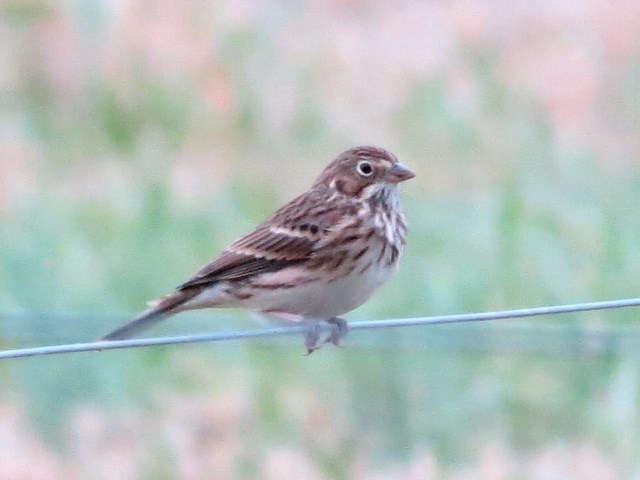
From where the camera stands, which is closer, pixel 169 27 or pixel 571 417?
pixel 571 417

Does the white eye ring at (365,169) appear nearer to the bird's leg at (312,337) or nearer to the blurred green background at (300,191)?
the bird's leg at (312,337)

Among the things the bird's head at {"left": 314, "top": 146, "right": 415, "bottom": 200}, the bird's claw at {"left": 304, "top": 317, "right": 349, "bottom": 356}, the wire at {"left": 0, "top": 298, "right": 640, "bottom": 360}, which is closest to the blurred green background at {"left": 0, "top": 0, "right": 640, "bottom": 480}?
the bird's head at {"left": 314, "top": 146, "right": 415, "bottom": 200}

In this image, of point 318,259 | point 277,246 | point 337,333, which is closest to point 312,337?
point 337,333

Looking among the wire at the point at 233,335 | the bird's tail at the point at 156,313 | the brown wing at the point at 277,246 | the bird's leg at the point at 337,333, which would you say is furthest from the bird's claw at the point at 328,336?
the wire at the point at 233,335

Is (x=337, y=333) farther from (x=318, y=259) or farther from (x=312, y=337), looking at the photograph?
(x=318, y=259)

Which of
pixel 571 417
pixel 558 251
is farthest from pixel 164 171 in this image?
pixel 571 417

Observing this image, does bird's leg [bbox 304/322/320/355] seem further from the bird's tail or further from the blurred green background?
the blurred green background

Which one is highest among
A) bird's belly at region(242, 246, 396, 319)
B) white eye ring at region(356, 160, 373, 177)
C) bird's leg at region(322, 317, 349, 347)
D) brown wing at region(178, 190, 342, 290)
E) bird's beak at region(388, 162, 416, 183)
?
white eye ring at region(356, 160, 373, 177)

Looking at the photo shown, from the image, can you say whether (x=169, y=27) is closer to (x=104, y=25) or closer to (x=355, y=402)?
(x=104, y=25)
